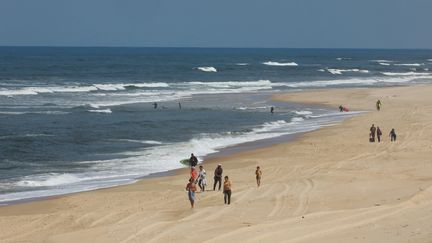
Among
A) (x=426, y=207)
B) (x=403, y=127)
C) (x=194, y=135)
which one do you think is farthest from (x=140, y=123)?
(x=426, y=207)

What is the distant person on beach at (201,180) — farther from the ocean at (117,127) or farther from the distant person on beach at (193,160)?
the distant person on beach at (193,160)

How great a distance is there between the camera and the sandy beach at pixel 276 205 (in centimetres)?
1459

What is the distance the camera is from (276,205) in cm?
1859

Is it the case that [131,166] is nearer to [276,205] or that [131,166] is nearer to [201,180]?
[201,180]

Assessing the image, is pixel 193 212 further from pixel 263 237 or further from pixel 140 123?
pixel 140 123

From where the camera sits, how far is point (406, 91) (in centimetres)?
6456

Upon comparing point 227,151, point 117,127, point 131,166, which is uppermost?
point 117,127

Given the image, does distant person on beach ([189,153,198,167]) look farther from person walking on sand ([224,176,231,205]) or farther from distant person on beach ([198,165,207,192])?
person walking on sand ([224,176,231,205])

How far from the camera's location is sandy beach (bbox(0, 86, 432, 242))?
47.9ft

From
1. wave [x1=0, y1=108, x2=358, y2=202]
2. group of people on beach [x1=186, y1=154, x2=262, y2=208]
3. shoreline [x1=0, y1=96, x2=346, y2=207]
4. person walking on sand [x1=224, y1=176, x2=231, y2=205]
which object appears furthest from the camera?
wave [x1=0, y1=108, x2=358, y2=202]

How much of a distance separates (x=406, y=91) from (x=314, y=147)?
116 feet

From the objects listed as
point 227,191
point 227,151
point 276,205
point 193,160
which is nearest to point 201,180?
point 227,191

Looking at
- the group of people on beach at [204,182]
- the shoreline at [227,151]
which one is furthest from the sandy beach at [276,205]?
the shoreline at [227,151]

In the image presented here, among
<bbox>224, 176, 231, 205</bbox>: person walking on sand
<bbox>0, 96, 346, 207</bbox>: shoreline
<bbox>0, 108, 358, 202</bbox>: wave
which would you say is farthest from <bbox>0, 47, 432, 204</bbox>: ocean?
<bbox>224, 176, 231, 205</bbox>: person walking on sand
